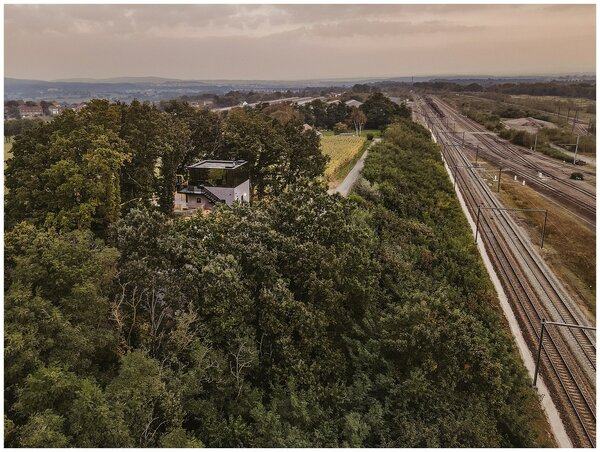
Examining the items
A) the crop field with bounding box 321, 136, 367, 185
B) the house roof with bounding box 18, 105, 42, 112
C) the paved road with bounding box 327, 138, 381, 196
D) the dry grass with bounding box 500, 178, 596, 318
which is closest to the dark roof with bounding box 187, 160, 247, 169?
the paved road with bounding box 327, 138, 381, 196

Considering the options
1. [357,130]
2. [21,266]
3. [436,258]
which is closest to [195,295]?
[21,266]

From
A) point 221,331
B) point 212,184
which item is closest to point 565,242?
point 212,184

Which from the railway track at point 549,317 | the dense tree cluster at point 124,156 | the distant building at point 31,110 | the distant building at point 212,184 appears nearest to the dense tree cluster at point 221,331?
the dense tree cluster at point 124,156

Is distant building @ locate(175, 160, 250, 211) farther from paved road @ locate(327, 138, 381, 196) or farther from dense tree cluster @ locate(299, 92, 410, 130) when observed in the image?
dense tree cluster @ locate(299, 92, 410, 130)

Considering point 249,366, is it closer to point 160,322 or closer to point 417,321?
point 160,322

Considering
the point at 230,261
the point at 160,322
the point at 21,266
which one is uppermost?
the point at 21,266

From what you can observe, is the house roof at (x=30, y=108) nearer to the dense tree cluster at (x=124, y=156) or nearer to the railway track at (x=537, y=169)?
the dense tree cluster at (x=124, y=156)
